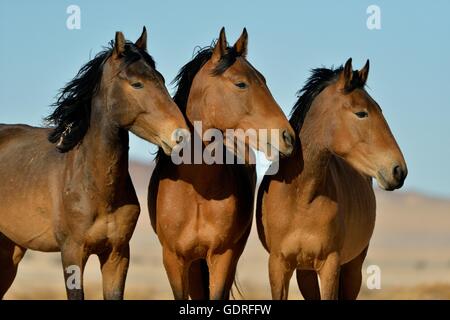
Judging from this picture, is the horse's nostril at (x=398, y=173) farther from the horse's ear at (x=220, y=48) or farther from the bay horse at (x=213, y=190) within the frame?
the horse's ear at (x=220, y=48)

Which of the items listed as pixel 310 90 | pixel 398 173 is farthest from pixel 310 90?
pixel 398 173

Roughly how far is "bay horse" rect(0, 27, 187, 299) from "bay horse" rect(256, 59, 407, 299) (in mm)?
1159

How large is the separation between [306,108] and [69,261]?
2.45 meters

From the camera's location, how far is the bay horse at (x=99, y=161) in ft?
25.7

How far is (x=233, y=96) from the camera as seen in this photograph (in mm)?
8117

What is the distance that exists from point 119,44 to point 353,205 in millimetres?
2683

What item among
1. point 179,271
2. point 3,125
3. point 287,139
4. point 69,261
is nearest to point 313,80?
point 287,139

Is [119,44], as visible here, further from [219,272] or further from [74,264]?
[219,272]

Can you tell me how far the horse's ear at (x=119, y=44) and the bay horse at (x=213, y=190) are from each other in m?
0.77

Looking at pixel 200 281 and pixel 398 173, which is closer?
pixel 398 173

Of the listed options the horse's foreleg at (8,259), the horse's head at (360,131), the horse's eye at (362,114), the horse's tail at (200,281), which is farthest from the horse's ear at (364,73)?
the horse's foreleg at (8,259)

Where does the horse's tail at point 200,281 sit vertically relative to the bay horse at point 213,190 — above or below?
below
